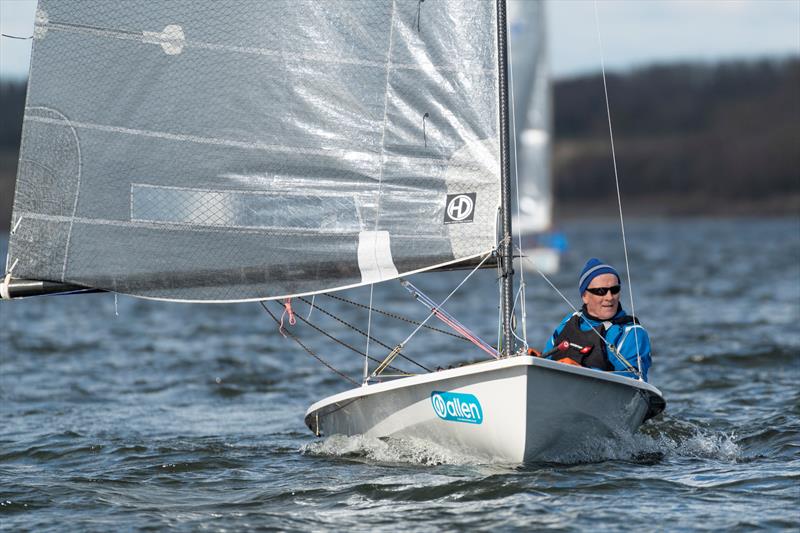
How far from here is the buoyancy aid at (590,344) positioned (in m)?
8.28

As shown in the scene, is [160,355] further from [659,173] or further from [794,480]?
[659,173]

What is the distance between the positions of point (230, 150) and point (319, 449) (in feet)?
7.93

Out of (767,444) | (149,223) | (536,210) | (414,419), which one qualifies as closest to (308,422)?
(414,419)

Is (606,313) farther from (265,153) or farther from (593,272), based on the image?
(265,153)

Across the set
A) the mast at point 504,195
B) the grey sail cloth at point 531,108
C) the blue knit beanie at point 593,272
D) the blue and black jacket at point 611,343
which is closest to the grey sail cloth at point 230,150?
the mast at point 504,195

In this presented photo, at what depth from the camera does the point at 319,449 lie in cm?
927

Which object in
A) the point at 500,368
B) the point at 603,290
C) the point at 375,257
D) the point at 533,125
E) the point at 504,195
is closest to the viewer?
the point at 500,368

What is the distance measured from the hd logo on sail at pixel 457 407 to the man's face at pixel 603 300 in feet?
4.39

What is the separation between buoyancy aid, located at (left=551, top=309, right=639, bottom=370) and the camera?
828cm

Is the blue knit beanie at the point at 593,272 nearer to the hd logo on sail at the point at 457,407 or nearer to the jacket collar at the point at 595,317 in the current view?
the jacket collar at the point at 595,317

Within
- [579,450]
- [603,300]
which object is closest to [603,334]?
[603,300]

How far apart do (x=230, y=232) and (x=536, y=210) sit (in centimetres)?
2571

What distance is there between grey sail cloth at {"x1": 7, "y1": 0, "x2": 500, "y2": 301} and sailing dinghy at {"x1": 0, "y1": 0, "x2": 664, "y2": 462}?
10mm

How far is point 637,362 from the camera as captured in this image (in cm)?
826
